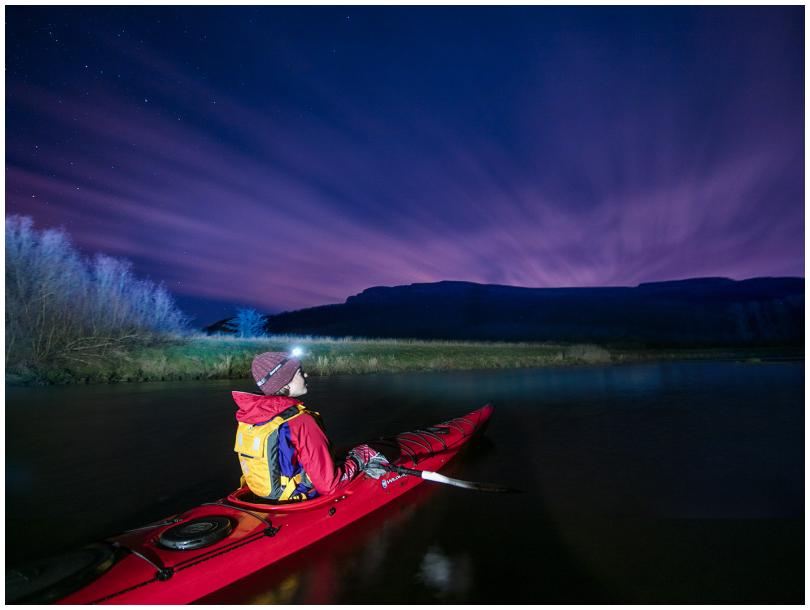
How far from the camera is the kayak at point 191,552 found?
274cm

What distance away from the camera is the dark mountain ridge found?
68.5 m

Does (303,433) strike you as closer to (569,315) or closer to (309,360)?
(309,360)

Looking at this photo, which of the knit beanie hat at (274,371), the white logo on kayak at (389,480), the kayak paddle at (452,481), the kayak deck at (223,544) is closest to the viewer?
the kayak deck at (223,544)

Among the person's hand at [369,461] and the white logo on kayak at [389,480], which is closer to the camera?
the person's hand at [369,461]

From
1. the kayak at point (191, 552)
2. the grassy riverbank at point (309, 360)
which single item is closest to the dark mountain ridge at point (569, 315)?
the grassy riverbank at point (309, 360)

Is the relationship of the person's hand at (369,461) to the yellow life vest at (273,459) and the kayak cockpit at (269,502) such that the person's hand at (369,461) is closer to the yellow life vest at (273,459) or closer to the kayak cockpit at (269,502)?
→ the kayak cockpit at (269,502)

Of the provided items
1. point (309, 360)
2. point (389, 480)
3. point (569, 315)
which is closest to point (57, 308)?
point (309, 360)

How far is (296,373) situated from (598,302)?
96.3 metres

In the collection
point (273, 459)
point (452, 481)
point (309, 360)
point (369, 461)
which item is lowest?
point (452, 481)

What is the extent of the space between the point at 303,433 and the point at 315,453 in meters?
0.22

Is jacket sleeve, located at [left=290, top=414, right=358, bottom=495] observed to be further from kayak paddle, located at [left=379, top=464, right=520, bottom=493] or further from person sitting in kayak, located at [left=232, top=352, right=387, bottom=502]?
kayak paddle, located at [left=379, top=464, right=520, bottom=493]

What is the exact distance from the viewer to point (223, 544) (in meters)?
3.29

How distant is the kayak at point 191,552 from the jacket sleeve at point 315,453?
166mm

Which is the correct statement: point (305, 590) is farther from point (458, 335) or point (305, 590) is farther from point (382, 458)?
point (458, 335)
